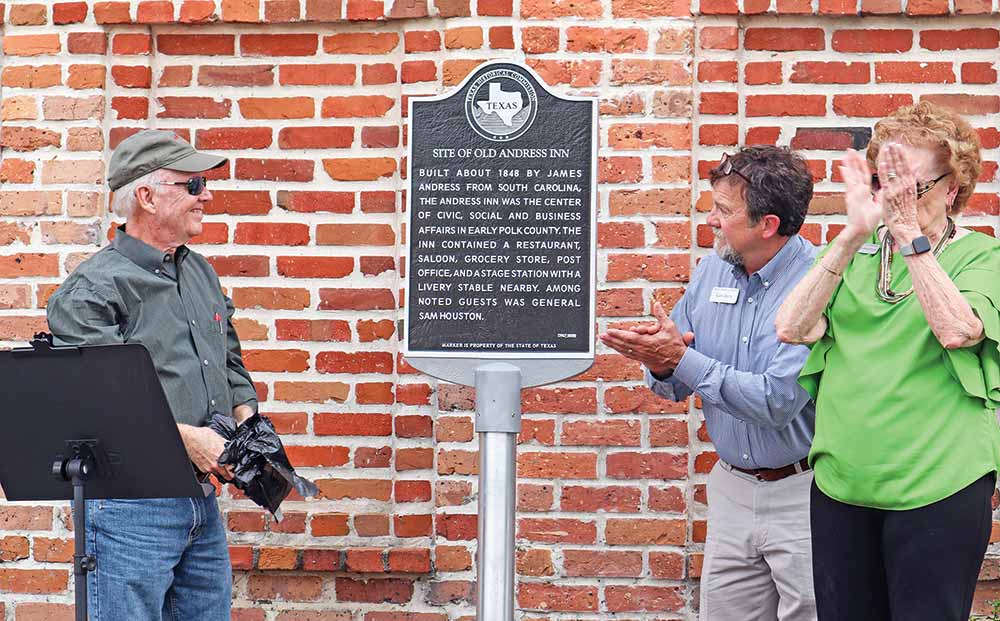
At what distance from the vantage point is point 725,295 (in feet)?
12.4

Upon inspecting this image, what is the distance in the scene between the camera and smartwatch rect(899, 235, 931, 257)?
301 cm

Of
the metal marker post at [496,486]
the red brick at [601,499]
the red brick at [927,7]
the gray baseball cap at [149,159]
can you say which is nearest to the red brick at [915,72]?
the red brick at [927,7]

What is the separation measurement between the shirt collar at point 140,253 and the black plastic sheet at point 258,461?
505 millimetres

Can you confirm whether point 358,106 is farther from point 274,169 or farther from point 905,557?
point 905,557

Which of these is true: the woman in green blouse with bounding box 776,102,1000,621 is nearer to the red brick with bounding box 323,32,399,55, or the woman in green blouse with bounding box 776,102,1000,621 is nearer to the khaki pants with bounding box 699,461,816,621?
the khaki pants with bounding box 699,461,816,621

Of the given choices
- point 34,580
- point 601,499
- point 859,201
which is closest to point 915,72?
point 859,201

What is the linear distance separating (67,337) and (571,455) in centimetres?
177

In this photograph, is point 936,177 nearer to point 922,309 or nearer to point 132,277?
point 922,309

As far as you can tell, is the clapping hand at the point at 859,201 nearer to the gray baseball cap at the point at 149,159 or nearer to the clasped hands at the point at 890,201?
the clasped hands at the point at 890,201

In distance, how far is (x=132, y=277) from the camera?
350 cm

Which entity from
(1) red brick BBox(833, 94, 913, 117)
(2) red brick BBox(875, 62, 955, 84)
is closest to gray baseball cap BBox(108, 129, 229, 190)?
(1) red brick BBox(833, 94, 913, 117)

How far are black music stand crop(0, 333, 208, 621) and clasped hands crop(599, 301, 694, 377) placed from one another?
1225 millimetres

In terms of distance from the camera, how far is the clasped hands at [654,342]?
136 inches

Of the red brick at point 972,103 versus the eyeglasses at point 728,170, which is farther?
the red brick at point 972,103
